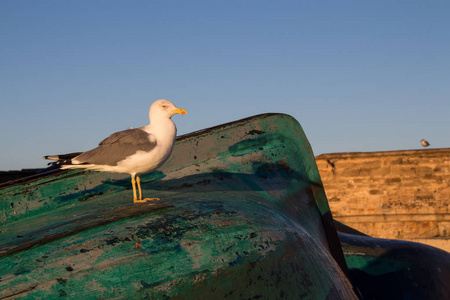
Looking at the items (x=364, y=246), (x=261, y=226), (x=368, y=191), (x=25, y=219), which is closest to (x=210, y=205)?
(x=261, y=226)

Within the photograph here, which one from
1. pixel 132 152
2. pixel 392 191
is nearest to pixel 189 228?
pixel 132 152

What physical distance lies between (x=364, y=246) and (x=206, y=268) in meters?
2.57

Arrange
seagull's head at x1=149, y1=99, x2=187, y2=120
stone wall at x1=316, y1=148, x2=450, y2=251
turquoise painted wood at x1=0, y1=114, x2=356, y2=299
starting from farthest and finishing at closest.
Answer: stone wall at x1=316, y1=148, x2=450, y2=251
seagull's head at x1=149, y1=99, x2=187, y2=120
turquoise painted wood at x1=0, y1=114, x2=356, y2=299

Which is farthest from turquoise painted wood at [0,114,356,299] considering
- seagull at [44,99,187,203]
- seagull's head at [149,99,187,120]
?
seagull's head at [149,99,187,120]

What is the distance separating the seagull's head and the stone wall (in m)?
15.6

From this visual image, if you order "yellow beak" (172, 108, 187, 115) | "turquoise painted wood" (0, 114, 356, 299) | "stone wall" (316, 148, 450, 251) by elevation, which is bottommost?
"stone wall" (316, 148, 450, 251)

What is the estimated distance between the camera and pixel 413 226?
17.4 metres

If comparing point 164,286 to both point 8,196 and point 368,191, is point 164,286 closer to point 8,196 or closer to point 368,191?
point 8,196

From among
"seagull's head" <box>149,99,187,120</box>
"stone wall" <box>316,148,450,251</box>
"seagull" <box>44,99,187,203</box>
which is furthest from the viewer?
"stone wall" <box>316,148,450,251</box>

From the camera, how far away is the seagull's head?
116 inches

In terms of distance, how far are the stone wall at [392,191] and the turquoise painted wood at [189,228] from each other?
1437cm

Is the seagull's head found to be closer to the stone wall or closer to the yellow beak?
the yellow beak

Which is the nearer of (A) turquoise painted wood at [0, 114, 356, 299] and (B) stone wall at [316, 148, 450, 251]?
(A) turquoise painted wood at [0, 114, 356, 299]

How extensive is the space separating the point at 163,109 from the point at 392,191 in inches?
640
